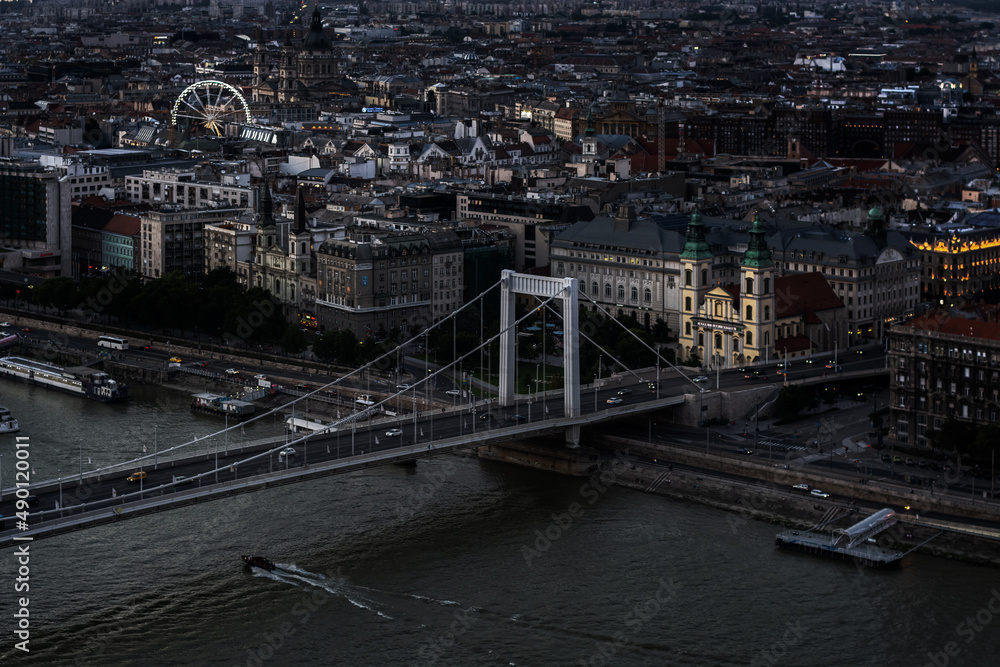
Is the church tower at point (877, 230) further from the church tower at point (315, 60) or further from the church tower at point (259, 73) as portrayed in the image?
the church tower at point (315, 60)

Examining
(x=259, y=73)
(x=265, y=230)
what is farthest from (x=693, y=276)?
(x=259, y=73)

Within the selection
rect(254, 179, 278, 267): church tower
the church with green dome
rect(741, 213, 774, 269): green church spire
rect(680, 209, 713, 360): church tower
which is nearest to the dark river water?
Result: rect(741, 213, 774, 269): green church spire

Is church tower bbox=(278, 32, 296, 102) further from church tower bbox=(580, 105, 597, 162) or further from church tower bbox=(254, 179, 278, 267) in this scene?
church tower bbox=(254, 179, 278, 267)

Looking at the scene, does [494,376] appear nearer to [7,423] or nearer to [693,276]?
[693,276]

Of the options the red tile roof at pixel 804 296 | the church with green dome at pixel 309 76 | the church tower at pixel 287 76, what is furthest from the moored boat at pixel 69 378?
the church with green dome at pixel 309 76

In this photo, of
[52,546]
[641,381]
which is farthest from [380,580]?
[641,381]

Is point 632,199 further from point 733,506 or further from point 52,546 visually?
point 52,546

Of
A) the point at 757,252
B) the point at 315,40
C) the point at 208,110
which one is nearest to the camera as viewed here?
the point at 757,252
